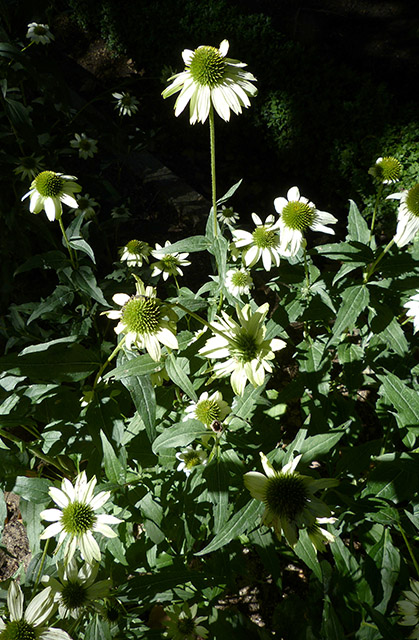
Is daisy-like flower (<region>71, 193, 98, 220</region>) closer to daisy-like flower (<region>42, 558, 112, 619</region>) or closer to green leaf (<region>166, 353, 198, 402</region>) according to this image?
green leaf (<region>166, 353, 198, 402</region>)

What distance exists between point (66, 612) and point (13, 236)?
1843 mm

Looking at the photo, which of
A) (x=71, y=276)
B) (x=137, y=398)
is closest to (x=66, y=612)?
(x=137, y=398)

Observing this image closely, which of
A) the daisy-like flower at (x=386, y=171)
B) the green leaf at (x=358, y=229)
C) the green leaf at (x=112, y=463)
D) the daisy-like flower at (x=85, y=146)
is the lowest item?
the green leaf at (x=112, y=463)

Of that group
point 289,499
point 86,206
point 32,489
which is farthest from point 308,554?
point 86,206

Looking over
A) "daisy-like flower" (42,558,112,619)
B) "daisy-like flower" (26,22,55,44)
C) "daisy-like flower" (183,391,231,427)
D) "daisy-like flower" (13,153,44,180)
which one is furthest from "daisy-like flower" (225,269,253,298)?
"daisy-like flower" (26,22,55,44)

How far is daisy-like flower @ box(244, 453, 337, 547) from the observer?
3.61 feet

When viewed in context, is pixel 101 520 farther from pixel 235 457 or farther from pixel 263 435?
pixel 263 435

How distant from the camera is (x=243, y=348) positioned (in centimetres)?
116

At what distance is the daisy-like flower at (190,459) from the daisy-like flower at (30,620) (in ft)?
1.85

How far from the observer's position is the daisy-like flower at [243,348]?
115 cm

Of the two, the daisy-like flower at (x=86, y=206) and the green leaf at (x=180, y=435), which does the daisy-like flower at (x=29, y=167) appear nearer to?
the daisy-like flower at (x=86, y=206)

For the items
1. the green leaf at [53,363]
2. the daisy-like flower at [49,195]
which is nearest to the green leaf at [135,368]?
the green leaf at [53,363]

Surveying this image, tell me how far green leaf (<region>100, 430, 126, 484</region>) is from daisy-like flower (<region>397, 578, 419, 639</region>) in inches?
32.3

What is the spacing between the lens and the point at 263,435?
59.5 inches
